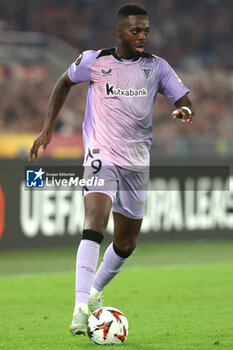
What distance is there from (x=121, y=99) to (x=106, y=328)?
1558 mm

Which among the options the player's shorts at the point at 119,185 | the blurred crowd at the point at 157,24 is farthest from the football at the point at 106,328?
the blurred crowd at the point at 157,24

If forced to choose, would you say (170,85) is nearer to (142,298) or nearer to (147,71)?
(147,71)

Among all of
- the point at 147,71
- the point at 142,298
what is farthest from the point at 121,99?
the point at 142,298

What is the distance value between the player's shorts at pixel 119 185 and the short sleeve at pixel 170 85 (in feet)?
1.92

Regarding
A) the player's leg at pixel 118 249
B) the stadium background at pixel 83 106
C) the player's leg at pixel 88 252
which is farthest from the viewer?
the stadium background at pixel 83 106

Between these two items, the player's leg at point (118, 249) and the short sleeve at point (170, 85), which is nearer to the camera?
the short sleeve at point (170, 85)

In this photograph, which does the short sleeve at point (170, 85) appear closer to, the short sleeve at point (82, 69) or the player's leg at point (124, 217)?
the short sleeve at point (82, 69)

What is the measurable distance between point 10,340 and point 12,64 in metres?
15.2

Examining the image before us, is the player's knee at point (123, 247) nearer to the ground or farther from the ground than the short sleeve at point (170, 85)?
nearer to the ground

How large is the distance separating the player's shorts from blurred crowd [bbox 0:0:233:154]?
1266 centimetres

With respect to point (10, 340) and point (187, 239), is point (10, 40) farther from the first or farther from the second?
point (10, 340)

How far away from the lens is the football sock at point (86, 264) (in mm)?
4887

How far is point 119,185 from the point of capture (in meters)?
5.48

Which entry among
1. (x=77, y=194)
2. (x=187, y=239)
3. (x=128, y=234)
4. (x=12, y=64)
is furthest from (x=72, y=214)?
(x=12, y=64)
